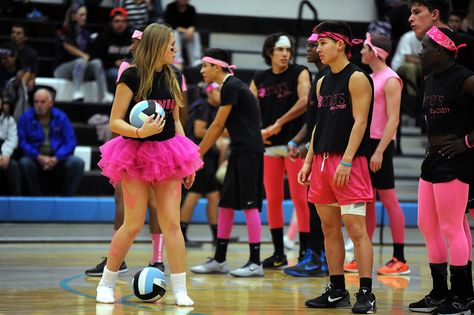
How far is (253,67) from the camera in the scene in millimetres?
14438

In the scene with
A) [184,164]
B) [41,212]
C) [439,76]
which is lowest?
[41,212]

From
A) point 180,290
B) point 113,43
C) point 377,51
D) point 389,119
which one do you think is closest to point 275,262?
point 389,119

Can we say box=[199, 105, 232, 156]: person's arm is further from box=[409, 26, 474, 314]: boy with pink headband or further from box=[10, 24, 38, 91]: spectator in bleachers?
box=[10, 24, 38, 91]: spectator in bleachers

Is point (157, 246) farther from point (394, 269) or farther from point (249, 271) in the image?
point (394, 269)

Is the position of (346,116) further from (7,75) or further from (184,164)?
(7,75)

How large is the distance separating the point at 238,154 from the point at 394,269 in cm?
167

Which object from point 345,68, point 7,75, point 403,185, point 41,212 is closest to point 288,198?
point 403,185

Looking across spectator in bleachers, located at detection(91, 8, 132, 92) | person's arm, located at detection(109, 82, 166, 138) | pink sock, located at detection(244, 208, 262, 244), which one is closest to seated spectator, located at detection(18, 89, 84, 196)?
spectator in bleachers, located at detection(91, 8, 132, 92)

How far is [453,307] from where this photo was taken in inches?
222

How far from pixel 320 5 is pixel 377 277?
8.60 metres

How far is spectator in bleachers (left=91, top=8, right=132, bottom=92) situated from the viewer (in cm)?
1260

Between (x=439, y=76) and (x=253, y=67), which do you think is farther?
(x=253, y=67)

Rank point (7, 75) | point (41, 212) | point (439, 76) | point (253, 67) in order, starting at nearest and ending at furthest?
1. point (439, 76)
2. point (41, 212)
3. point (7, 75)
4. point (253, 67)

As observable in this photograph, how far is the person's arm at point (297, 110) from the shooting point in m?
8.02
